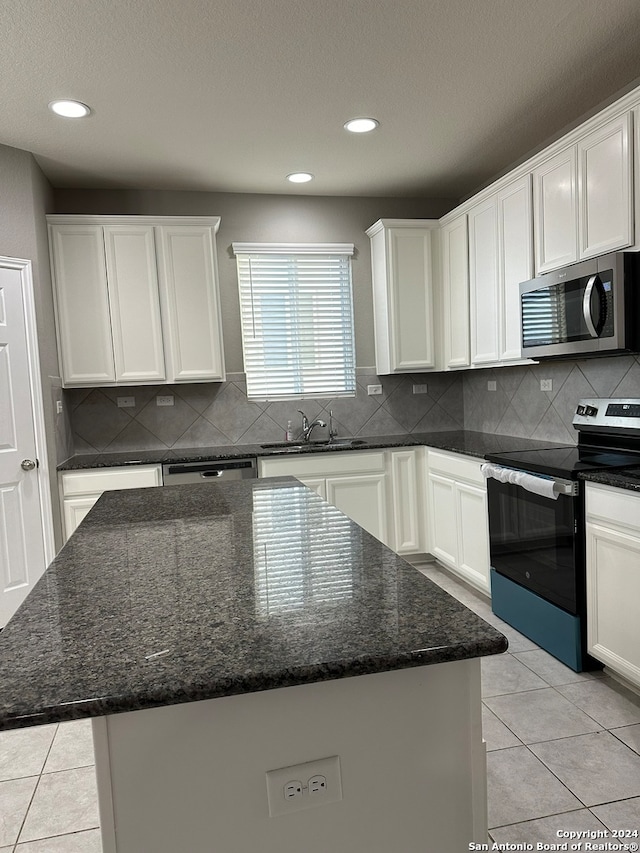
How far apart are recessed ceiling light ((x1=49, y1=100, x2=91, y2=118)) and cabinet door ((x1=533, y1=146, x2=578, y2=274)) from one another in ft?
7.49

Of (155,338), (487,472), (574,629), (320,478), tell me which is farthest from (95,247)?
(574,629)

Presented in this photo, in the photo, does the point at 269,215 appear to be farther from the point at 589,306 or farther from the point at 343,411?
the point at 589,306

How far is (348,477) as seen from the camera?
3998 millimetres

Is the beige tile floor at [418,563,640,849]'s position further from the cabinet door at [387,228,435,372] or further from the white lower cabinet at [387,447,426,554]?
the cabinet door at [387,228,435,372]

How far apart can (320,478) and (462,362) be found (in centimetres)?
125

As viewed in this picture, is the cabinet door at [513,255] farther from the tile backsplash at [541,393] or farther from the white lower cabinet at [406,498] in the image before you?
the white lower cabinet at [406,498]

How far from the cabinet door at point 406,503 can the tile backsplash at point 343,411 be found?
0.58 m

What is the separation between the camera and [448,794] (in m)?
0.95

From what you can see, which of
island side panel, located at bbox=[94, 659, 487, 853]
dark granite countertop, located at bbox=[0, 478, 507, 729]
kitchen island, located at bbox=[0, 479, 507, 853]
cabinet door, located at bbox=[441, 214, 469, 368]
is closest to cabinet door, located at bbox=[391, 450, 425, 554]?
cabinet door, located at bbox=[441, 214, 469, 368]

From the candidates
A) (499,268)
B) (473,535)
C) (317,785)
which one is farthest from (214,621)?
(499,268)

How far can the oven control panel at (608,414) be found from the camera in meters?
2.81

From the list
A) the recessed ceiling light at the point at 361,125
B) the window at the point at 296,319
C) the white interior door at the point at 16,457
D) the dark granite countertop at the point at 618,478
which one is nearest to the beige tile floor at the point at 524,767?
the dark granite countertop at the point at 618,478

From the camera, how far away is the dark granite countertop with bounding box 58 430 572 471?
3.56m

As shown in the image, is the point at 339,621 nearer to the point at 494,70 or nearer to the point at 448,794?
the point at 448,794
